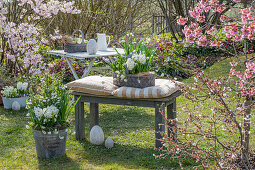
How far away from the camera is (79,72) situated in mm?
7000

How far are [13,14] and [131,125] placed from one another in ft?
10.9

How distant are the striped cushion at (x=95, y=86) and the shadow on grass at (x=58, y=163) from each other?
78 centimetres

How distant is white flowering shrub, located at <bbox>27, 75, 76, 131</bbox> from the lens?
3.33m

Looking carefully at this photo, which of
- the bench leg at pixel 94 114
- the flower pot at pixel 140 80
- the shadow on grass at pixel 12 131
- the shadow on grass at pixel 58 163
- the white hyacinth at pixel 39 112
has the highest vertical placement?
the flower pot at pixel 140 80

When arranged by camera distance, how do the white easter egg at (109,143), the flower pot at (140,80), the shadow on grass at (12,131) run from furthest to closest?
the shadow on grass at (12,131) → the white easter egg at (109,143) → the flower pot at (140,80)

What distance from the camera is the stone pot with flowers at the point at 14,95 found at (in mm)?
5344

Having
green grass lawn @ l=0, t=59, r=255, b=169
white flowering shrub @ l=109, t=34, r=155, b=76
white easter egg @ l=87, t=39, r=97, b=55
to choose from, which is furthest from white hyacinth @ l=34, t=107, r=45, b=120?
white easter egg @ l=87, t=39, r=97, b=55

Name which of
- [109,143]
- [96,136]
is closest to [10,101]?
[96,136]

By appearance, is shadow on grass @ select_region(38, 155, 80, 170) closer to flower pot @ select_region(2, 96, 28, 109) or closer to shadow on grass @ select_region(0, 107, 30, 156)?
shadow on grass @ select_region(0, 107, 30, 156)

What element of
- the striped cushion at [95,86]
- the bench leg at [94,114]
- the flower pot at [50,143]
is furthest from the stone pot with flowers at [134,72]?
the flower pot at [50,143]

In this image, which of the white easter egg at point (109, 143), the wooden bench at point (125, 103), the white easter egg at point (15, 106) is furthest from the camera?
the white easter egg at point (15, 106)

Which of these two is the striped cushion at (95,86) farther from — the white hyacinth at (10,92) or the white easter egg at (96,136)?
the white hyacinth at (10,92)

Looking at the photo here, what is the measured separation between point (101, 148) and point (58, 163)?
565mm

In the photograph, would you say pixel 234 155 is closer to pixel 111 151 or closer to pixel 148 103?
pixel 148 103
